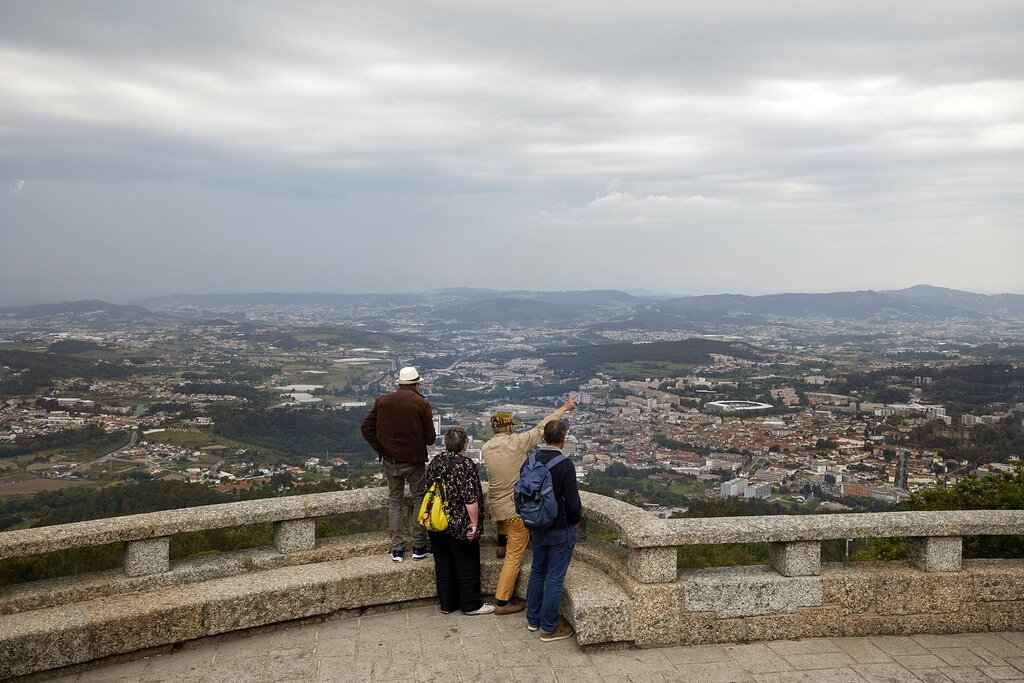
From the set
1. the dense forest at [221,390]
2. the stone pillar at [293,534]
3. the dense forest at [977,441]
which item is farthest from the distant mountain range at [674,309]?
the stone pillar at [293,534]

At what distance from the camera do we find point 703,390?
6231 centimetres

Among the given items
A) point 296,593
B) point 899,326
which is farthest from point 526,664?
point 899,326

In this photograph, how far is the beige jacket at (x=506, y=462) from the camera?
222 inches

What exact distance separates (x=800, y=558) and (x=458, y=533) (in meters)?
2.63

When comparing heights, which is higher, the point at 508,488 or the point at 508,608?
the point at 508,488

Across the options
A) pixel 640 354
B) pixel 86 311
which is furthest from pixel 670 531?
pixel 86 311

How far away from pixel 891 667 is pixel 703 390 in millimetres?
59166

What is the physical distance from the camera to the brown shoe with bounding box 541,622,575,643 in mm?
5242

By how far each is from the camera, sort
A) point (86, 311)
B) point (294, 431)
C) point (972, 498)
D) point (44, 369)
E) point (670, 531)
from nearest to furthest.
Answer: point (670, 531) < point (972, 498) < point (294, 431) < point (44, 369) < point (86, 311)

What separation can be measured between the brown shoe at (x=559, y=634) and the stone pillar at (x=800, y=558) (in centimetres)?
171

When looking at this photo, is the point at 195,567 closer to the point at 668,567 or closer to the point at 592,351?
the point at 668,567

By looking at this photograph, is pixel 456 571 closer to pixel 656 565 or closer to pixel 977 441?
pixel 656 565

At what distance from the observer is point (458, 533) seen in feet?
18.0

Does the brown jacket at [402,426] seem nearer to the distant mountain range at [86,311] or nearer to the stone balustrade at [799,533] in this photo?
the stone balustrade at [799,533]
